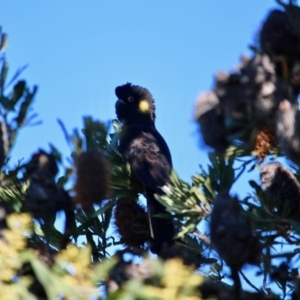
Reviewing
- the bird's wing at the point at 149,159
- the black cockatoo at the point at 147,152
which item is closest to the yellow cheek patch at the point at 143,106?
the black cockatoo at the point at 147,152

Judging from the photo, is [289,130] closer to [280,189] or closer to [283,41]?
[283,41]

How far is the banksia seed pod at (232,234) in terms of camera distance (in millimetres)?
1929

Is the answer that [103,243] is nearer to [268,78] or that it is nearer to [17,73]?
[17,73]

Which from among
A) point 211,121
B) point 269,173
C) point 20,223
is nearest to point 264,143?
point 269,173

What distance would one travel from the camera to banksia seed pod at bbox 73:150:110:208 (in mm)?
2035

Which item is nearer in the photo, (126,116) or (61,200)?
(61,200)

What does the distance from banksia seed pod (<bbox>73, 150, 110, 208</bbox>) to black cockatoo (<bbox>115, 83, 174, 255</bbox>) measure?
205 mm

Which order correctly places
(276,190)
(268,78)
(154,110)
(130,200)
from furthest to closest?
1. (154,110)
2. (130,200)
3. (276,190)
4. (268,78)

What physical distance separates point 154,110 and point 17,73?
450 cm

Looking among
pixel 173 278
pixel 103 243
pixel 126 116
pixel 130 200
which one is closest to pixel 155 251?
pixel 130 200

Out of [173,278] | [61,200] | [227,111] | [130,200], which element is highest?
[130,200]

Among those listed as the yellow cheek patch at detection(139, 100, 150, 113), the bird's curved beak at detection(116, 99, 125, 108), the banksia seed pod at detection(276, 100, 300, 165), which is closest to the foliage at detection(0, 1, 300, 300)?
the banksia seed pod at detection(276, 100, 300, 165)

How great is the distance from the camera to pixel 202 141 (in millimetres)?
2141

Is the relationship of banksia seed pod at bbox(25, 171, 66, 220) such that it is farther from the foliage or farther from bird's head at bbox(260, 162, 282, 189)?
bird's head at bbox(260, 162, 282, 189)
